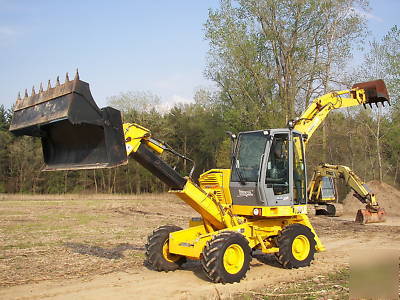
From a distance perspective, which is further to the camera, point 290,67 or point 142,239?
point 290,67

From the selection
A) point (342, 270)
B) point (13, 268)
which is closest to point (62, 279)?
point (13, 268)

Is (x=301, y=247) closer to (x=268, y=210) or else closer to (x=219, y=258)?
(x=268, y=210)

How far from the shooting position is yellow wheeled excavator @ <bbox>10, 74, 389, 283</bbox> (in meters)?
6.77

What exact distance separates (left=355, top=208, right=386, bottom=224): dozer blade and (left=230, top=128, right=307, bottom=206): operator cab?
384 inches

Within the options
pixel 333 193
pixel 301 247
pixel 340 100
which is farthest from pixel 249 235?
pixel 333 193

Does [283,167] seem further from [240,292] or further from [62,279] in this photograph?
[62,279]

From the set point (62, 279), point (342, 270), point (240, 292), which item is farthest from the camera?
point (342, 270)

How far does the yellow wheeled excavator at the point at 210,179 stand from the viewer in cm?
677

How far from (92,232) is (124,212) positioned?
28.3 ft

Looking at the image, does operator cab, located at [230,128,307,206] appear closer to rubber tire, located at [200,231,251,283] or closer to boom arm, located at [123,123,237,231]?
boom arm, located at [123,123,237,231]

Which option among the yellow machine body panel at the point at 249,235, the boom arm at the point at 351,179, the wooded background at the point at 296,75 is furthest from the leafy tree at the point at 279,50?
the yellow machine body panel at the point at 249,235

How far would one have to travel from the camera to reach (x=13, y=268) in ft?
29.7

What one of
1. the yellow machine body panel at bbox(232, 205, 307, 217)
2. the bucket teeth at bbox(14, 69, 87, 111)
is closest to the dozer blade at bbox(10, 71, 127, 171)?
the bucket teeth at bbox(14, 69, 87, 111)

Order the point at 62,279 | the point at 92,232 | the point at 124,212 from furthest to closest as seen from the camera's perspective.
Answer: the point at 124,212, the point at 92,232, the point at 62,279
